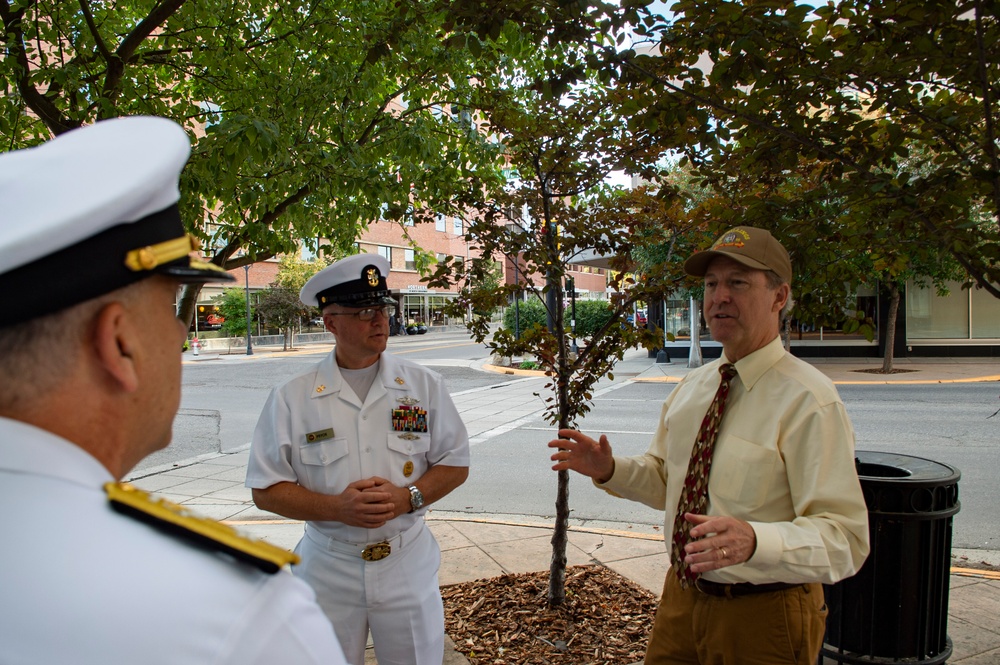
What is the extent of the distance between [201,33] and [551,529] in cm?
512

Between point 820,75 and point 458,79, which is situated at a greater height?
point 458,79

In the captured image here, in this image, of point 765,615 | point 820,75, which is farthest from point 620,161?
point 765,615

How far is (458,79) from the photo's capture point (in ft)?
20.2

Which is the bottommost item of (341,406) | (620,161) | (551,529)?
(551,529)

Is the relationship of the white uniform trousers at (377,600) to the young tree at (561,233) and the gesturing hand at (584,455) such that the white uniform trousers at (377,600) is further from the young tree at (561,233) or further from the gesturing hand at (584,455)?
the young tree at (561,233)

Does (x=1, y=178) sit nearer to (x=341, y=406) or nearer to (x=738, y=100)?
(x=341, y=406)

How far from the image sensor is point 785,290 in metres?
2.63

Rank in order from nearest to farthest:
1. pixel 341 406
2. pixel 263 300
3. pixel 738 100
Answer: pixel 341 406 → pixel 738 100 → pixel 263 300

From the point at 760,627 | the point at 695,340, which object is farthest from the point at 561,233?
the point at 695,340

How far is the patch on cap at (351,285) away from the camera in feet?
10.3

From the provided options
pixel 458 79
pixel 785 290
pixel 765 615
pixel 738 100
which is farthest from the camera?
pixel 458 79

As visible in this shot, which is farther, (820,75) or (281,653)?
(820,75)

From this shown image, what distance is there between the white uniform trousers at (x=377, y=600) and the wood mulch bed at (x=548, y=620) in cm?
129

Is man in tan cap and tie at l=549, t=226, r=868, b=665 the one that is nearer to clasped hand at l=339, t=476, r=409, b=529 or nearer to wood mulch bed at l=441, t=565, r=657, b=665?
clasped hand at l=339, t=476, r=409, b=529
